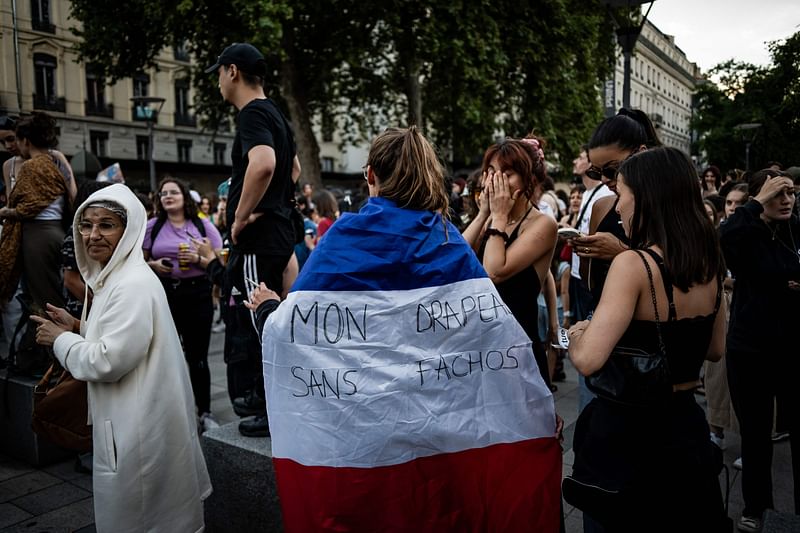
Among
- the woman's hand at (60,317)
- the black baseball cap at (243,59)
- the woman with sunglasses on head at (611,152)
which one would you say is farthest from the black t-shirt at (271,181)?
the woman with sunglasses on head at (611,152)

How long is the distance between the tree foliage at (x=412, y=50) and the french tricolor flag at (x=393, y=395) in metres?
14.8

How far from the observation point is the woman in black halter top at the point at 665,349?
2078 millimetres

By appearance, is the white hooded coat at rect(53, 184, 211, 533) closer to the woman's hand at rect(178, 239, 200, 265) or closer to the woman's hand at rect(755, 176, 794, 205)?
the woman's hand at rect(178, 239, 200, 265)

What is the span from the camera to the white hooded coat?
2.82 metres

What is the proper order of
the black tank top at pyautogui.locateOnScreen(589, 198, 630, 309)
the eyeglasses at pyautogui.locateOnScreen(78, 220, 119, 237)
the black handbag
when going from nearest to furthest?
the black handbag < the black tank top at pyautogui.locateOnScreen(589, 198, 630, 309) < the eyeglasses at pyautogui.locateOnScreen(78, 220, 119, 237)

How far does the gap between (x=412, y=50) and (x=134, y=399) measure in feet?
57.0

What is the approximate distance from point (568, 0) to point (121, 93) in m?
25.6

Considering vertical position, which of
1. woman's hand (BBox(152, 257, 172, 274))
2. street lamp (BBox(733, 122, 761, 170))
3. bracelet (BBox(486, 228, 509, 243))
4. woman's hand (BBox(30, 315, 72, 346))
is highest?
street lamp (BBox(733, 122, 761, 170))

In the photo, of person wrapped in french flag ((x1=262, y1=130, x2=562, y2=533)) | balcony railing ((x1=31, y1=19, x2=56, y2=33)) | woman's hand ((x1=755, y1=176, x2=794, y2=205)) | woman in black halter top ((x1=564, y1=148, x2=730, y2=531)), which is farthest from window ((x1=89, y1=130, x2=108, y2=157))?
woman in black halter top ((x1=564, y1=148, x2=730, y2=531))

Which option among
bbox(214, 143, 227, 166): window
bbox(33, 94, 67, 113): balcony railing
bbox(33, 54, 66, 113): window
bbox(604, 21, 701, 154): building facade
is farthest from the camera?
bbox(604, 21, 701, 154): building facade

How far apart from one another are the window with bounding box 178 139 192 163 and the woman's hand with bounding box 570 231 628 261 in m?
39.0

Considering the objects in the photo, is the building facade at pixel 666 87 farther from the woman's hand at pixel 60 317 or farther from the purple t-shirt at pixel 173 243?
the woman's hand at pixel 60 317

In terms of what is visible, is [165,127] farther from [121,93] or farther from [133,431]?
[133,431]

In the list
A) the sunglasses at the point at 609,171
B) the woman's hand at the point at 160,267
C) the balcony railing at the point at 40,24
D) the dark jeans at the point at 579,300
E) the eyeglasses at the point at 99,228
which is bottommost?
the dark jeans at the point at 579,300
